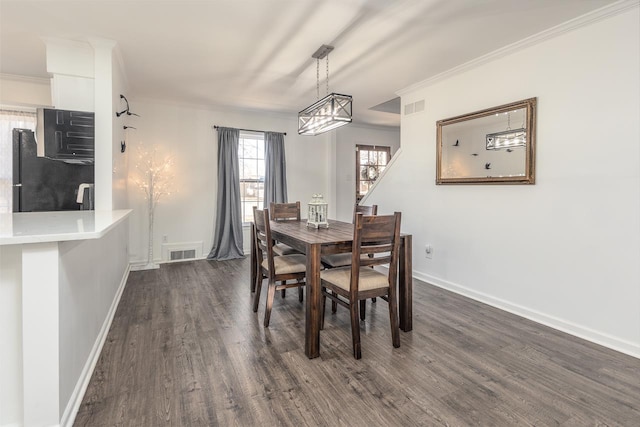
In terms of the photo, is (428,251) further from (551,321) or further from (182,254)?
(182,254)

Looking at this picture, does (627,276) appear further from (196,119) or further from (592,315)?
(196,119)

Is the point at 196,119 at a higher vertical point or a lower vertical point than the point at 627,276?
higher

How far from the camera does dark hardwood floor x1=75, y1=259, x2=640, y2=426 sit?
1.67m

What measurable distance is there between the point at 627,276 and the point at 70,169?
5.00m

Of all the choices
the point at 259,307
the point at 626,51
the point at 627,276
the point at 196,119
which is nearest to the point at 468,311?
the point at 627,276

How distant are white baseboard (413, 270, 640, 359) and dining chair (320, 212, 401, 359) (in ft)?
4.77

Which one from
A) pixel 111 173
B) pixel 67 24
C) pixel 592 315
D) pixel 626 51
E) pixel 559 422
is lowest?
pixel 559 422

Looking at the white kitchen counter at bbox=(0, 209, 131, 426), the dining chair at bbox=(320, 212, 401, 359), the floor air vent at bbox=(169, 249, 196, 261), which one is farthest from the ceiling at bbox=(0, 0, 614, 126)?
the floor air vent at bbox=(169, 249, 196, 261)

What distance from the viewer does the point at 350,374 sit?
2039 mm

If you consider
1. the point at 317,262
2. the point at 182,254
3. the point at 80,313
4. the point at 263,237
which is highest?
the point at 263,237

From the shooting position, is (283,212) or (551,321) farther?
(283,212)

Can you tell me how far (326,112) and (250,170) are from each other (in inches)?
121

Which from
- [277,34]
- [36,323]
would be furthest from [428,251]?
[36,323]

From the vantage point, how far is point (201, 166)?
5.34 metres
